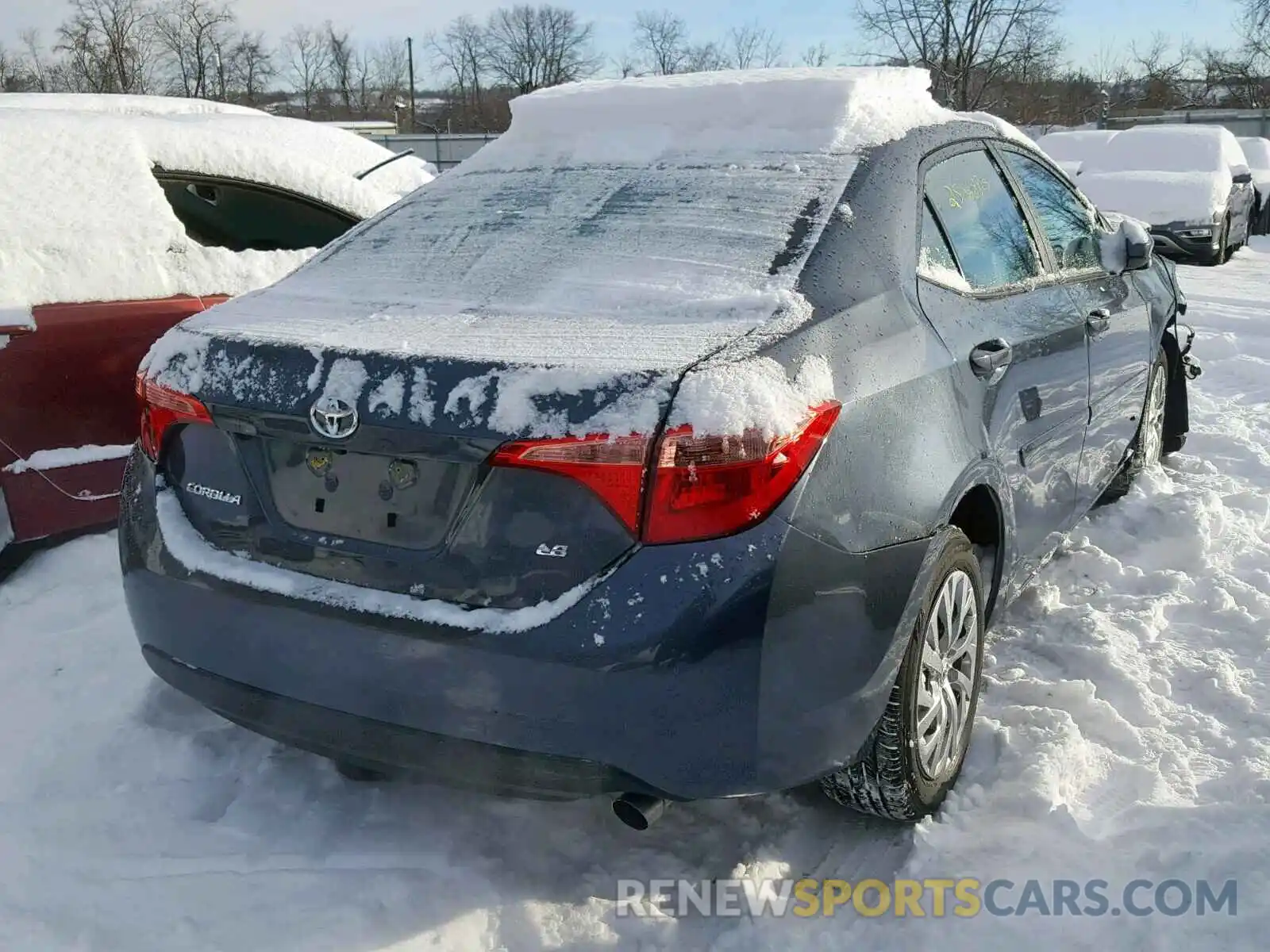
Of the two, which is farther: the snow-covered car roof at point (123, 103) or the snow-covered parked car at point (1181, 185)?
the snow-covered parked car at point (1181, 185)

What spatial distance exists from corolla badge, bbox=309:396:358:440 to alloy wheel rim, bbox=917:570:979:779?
1.24 metres

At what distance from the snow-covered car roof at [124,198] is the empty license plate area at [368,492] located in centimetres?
201

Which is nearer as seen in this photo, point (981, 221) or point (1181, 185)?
point (981, 221)

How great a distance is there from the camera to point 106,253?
3730mm

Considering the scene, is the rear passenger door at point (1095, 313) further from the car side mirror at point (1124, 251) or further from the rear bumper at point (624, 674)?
the rear bumper at point (624, 674)

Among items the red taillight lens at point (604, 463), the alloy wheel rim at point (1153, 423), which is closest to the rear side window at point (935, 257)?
the red taillight lens at point (604, 463)

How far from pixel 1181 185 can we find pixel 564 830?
1339cm

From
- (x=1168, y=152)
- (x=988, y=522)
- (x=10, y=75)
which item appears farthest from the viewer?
(x=10, y=75)

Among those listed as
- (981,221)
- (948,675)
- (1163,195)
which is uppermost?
(981,221)

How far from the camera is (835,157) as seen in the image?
2600 mm

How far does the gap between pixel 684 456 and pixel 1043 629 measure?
6.84 ft

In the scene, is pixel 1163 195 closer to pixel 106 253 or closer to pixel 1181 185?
pixel 1181 185

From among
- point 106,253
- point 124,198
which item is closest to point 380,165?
point 124,198

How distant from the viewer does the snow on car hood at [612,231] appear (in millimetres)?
2100
